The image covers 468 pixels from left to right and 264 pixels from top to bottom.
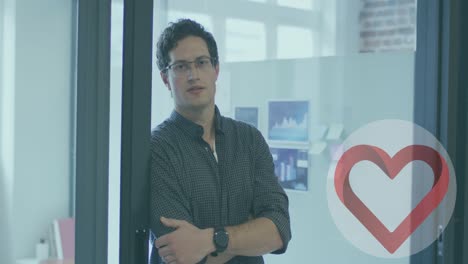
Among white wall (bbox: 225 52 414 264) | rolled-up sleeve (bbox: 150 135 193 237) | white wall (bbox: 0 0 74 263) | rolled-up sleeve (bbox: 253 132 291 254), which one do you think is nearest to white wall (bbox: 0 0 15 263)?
white wall (bbox: 0 0 74 263)

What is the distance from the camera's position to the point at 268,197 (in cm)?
167

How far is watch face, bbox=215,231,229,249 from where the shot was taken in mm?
1522

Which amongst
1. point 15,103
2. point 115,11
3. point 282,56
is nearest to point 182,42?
point 115,11

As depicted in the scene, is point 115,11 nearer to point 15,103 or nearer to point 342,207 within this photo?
point 15,103

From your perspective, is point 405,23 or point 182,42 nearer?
point 182,42

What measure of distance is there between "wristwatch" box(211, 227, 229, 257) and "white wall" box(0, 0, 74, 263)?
41cm

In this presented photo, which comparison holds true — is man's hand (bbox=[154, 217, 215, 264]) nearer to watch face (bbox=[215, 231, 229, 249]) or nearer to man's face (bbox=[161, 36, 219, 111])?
watch face (bbox=[215, 231, 229, 249])

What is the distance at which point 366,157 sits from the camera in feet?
8.34

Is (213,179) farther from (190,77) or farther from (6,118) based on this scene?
(6,118)

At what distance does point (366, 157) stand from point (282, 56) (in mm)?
556

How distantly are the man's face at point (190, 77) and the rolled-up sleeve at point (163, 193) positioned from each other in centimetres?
14

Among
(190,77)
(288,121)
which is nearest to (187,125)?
(190,77)

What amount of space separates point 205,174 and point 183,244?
0.74ft

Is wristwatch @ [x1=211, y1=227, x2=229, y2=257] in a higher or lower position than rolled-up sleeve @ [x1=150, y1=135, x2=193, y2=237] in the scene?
lower
